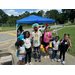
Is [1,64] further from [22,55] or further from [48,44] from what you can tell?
[48,44]

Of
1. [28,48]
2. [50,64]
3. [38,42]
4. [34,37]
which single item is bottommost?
[50,64]

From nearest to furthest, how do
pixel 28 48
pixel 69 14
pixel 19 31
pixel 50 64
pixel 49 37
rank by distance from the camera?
pixel 28 48, pixel 50 64, pixel 49 37, pixel 19 31, pixel 69 14

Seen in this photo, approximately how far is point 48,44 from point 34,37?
864mm

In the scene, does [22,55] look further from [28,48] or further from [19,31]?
[19,31]

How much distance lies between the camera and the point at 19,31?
4.70 metres

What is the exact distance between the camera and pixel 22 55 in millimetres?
2457

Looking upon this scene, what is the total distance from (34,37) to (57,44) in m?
1.07

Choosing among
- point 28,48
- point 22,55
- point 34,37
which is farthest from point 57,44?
point 22,55

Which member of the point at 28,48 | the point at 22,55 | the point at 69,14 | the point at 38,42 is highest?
the point at 69,14

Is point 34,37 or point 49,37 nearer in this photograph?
point 34,37

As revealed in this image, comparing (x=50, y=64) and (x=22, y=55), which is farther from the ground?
(x=22, y=55)

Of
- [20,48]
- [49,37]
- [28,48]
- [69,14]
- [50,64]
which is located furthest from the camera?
[69,14]

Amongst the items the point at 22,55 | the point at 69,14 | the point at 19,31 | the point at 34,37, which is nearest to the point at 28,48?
the point at 22,55

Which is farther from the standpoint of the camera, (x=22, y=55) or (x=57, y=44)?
(x=57, y=44)
